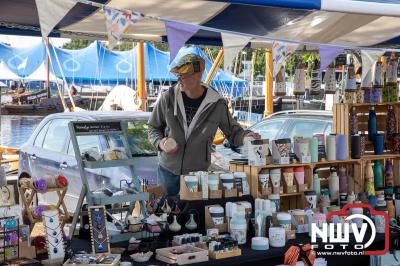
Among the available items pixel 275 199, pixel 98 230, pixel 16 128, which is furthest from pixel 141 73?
Result: pixel 16 128

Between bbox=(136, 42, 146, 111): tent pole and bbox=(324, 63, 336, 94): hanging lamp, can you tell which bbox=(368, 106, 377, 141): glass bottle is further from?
bbox=(136, 42, 146, 111): tent pole

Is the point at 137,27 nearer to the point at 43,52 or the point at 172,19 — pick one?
the point at 172,19

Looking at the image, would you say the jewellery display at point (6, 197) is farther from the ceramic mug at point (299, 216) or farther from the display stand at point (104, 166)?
the ceramic mug at point (299, 216)

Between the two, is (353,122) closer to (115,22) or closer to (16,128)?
(115,22)

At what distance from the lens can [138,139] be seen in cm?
708

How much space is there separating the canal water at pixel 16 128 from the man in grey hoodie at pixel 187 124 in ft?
60.4

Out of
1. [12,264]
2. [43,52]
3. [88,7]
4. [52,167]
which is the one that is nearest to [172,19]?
[88,7]

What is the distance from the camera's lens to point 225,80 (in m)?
28.5

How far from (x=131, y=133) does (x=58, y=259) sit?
385 centimetres

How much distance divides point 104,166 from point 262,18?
1593mm

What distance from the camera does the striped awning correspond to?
3926 millimetres

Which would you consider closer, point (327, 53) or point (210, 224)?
point (210, 224)

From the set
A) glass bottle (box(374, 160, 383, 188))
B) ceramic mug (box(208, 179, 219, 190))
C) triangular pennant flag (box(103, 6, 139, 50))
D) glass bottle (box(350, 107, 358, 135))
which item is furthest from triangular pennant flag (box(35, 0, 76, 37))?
glass bottle (box(374, 160, 383, 188))

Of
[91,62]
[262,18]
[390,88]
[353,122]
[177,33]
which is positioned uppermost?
[91,62]
